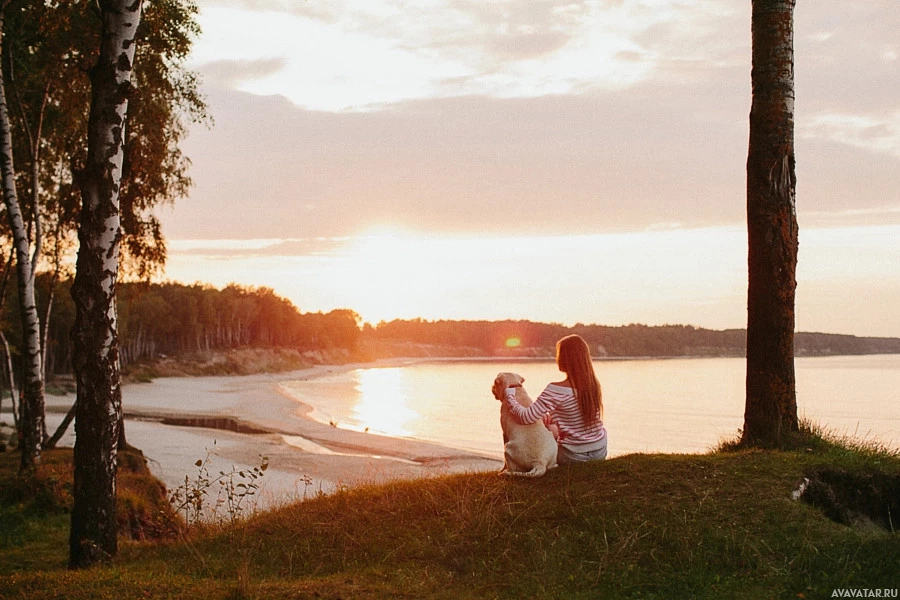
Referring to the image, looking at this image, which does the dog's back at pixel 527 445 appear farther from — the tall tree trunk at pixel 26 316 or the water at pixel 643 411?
the water at pixel 643 411

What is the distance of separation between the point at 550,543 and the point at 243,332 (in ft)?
401

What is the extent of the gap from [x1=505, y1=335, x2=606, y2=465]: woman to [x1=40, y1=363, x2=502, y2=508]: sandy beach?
2.79 metres

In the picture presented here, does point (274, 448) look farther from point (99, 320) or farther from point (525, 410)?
point (525, 410)

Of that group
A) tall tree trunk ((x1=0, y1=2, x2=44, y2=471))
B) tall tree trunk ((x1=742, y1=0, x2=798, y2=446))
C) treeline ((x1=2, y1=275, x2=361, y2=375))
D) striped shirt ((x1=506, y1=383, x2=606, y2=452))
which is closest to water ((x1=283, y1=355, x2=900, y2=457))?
tall tree trunk ((x1=742, y1=0, x2=798, y2=446))

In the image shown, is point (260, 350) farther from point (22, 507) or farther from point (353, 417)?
point (22, 507)

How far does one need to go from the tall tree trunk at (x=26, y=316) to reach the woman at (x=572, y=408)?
9399 millimetres

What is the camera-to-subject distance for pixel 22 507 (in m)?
11.9

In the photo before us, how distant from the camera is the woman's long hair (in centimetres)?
853

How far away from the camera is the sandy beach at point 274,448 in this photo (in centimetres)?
2189

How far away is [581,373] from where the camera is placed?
28.0 feet

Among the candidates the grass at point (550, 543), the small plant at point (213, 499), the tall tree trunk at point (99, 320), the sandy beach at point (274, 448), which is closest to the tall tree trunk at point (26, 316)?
the small plant at point (213, 499)

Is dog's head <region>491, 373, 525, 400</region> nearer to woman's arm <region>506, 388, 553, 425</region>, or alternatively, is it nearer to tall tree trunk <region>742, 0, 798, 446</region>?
woman's arm <region>506, 388, 553, 425</region>

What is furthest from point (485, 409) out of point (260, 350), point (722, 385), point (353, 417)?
point (260, 350)

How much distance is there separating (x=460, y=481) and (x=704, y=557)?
289cm
